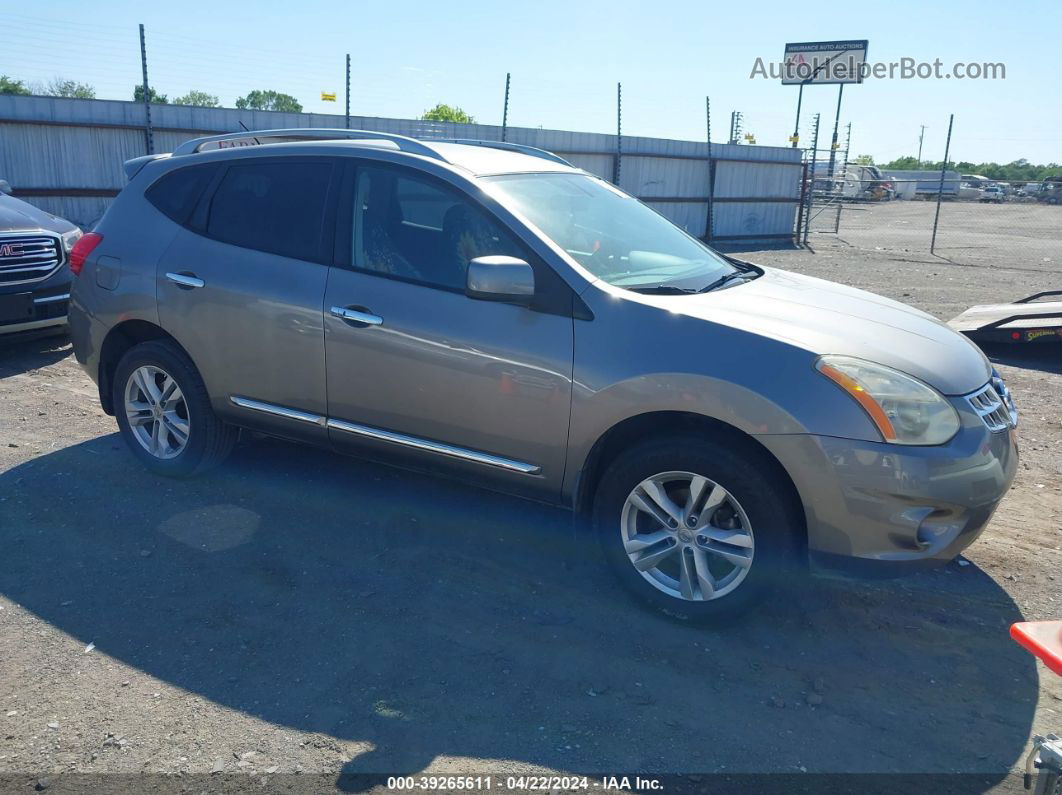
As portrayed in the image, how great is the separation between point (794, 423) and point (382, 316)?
1.95 meters

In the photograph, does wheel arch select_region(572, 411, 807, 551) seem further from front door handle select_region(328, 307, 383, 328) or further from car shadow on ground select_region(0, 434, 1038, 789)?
front door handle select_region(328, 307, 383, 328)

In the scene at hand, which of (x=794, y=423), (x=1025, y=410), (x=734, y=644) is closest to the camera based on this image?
(x=794, y=423)

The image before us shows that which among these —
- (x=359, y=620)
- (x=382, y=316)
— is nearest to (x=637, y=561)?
(x=359, y=620)

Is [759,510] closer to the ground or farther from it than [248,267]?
closer to the ground

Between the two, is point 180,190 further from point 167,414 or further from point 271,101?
point 271,101

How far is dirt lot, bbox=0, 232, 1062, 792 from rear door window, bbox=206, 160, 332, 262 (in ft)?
4.64

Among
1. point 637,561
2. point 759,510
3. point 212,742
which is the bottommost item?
point 212,742

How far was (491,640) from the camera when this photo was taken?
11.8ft

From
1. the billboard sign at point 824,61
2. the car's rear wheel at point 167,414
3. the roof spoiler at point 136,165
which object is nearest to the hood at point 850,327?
the car's rear wheel at point 167,414

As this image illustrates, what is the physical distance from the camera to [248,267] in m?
4.62

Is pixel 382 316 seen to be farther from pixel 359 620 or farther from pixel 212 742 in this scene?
pixel 212 742

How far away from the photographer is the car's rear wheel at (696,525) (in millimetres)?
3416

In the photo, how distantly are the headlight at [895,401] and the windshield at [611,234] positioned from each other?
3.01 feet

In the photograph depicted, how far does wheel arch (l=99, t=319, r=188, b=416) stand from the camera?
5098 millimetres
